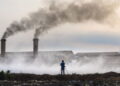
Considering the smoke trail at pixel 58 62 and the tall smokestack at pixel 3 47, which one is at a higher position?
the tall smokestack at pixel 3 47

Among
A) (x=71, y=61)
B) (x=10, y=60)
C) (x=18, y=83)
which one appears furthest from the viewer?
(x=71, y=61)

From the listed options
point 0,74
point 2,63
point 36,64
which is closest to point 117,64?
point 36,64

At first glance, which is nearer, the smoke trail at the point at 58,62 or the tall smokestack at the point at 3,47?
the smoke trail at the point at 58,62

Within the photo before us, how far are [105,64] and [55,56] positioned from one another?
8.84m

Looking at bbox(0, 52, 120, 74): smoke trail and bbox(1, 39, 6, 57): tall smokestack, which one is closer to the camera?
bbox(0, 52, 120, 74): smoke trail

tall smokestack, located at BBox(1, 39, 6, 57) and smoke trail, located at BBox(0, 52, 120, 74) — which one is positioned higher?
tall smokestack, located at BBox(1, 39, 6, 57)

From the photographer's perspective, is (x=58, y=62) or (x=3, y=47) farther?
(x=58, y=62)

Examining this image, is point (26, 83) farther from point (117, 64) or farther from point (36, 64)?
point (117, 64)

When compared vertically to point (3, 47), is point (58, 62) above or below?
below

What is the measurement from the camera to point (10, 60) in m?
64.1

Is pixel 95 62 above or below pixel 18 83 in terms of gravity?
above

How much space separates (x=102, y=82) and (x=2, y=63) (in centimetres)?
3028

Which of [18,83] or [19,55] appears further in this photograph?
[19,55]

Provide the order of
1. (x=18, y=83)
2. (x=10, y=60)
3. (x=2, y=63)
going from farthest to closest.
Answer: (x=10, y=60)
(x=2, y=63)
(x=18, y=83)
